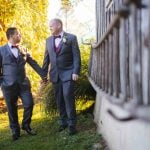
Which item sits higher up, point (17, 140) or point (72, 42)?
point (72, 42)

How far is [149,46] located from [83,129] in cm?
576

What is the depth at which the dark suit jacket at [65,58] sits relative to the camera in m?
8.88

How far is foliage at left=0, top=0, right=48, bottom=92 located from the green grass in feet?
20.7

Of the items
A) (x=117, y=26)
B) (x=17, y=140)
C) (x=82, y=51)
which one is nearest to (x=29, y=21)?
(x=82, y=51)

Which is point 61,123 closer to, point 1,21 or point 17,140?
point 17,140

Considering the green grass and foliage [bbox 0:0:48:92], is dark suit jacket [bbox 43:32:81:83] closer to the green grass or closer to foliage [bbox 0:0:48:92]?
the green grass

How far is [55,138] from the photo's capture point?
9062 mm

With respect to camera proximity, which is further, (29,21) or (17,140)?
(29,21)

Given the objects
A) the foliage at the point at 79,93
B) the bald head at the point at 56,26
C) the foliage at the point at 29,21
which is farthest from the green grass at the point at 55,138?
the foliage at the point at 29,21

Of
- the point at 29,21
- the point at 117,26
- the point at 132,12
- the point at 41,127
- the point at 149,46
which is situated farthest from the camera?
the point at 29,21

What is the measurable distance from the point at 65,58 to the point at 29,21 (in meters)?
7.99

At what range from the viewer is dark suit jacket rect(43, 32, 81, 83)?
888cm

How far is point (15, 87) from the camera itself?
9.36m

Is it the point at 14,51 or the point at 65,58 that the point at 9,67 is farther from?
the point at 65,58
